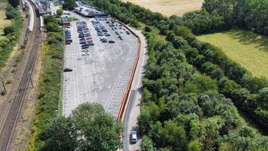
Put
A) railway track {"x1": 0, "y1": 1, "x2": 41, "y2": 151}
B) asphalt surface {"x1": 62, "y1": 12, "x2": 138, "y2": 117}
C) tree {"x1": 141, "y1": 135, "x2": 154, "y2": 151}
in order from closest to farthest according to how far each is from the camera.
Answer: tree {"x1": 141, "y1": 135, "x2": 154, "y2": 151} < railway track {"x1": 0, "y1": 1, "x2": 41, "y2": 151} < asphalt surface {"x1": 62, "y1": 12, "x2": 138, "y2": 117}

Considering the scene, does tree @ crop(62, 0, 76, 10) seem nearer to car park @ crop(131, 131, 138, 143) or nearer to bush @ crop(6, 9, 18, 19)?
bush @ crop(6, 9, 18, 19)

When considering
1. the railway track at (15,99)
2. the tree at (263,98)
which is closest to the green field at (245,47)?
the tree at (263,98)

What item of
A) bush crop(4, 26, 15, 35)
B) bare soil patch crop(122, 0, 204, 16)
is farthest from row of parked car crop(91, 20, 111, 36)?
bare soil patch crop(122, 0, 204, 16)

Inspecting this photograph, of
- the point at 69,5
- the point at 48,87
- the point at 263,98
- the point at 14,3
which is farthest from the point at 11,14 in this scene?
the point at 263,98

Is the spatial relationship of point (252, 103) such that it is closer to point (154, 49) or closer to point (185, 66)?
point (185, 66)

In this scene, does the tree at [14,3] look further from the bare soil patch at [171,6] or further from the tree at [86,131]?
the tree at [86,131]

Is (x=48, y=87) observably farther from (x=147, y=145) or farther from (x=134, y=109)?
(x=147, y=145)
